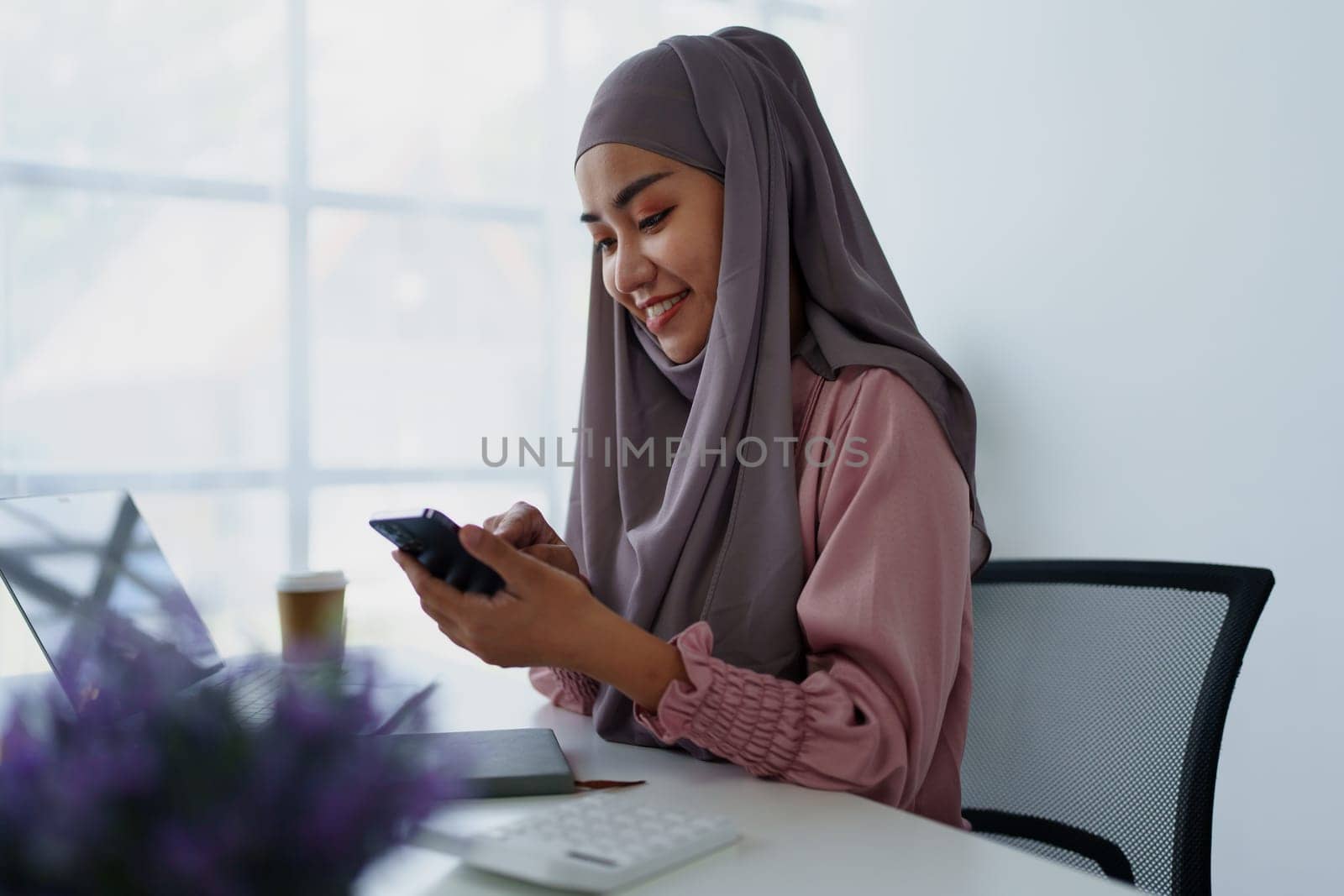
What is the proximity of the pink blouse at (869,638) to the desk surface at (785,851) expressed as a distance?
0.14ft

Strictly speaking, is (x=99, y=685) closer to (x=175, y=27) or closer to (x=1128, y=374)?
(x=1128, y=374)

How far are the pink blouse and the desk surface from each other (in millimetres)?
43

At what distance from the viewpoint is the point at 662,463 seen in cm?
134

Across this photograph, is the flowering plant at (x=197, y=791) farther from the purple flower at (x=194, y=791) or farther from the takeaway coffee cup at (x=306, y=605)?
the takeaway coffee cup at (x=306, y=605)

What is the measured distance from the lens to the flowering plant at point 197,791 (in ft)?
1.16

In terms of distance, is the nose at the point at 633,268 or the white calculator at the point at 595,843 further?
the nose at the point at 633,268

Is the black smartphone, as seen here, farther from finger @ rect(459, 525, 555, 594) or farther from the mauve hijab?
the mauve hijab

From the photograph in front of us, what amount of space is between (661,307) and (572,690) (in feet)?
1.47

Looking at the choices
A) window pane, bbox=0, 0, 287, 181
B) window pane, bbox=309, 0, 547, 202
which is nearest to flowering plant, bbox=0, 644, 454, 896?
window pane, bbox=0, 0, 287, 181

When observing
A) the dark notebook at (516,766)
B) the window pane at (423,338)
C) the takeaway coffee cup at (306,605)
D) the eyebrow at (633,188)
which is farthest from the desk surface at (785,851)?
the window pane at (423,338)

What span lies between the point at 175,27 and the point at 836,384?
2047 mm

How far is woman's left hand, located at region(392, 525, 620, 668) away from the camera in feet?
2.93

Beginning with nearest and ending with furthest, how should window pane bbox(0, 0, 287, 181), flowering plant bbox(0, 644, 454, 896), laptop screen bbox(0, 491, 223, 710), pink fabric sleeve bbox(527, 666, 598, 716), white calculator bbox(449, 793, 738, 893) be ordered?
flowering plant bbox(0, 644, 454, 896), white calculator bbox(449, 793, 738, 893), laptop screen bbox(0, 491, 223, 710), pink fabric sleeve bbox(527, 666, 598, 716), window pane bbox(0, 0, 287, 181)

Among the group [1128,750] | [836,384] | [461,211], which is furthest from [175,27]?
[1128,750]
